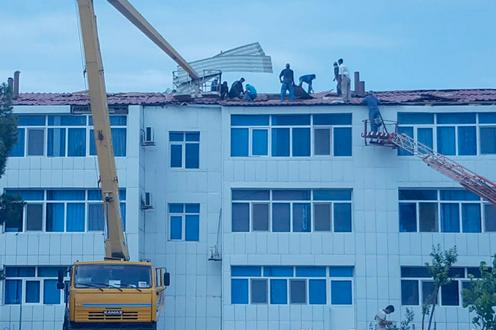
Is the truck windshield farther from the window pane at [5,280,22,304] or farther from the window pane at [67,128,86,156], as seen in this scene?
the window pane at [67,128,86,156]

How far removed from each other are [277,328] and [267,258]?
2.22 m

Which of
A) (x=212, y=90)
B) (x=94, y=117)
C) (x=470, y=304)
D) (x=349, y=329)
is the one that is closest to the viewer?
(x=94, y=117)

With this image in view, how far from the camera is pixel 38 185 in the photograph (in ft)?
109

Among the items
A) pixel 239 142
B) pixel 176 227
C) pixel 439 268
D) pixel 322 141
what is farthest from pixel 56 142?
pixel 439 268

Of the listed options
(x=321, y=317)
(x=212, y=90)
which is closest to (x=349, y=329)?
(x=321, y=317)

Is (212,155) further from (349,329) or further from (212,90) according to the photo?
(349,329)

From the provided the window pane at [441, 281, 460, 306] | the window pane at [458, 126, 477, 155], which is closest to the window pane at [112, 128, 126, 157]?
the window pane at [458, 126, 477, 155]

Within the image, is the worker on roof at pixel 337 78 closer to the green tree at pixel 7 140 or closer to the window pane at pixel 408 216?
the window pane at pixel 408 216

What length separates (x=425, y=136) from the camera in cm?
3388

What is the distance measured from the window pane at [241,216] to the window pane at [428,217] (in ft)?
18.2

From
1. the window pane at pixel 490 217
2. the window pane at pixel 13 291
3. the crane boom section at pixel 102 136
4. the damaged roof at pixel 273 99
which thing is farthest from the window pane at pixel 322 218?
the window pane at pixel 13 291

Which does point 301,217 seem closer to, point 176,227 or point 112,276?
point 176,227

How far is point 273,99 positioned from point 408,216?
599cm

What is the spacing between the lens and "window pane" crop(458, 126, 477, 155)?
111 ft
